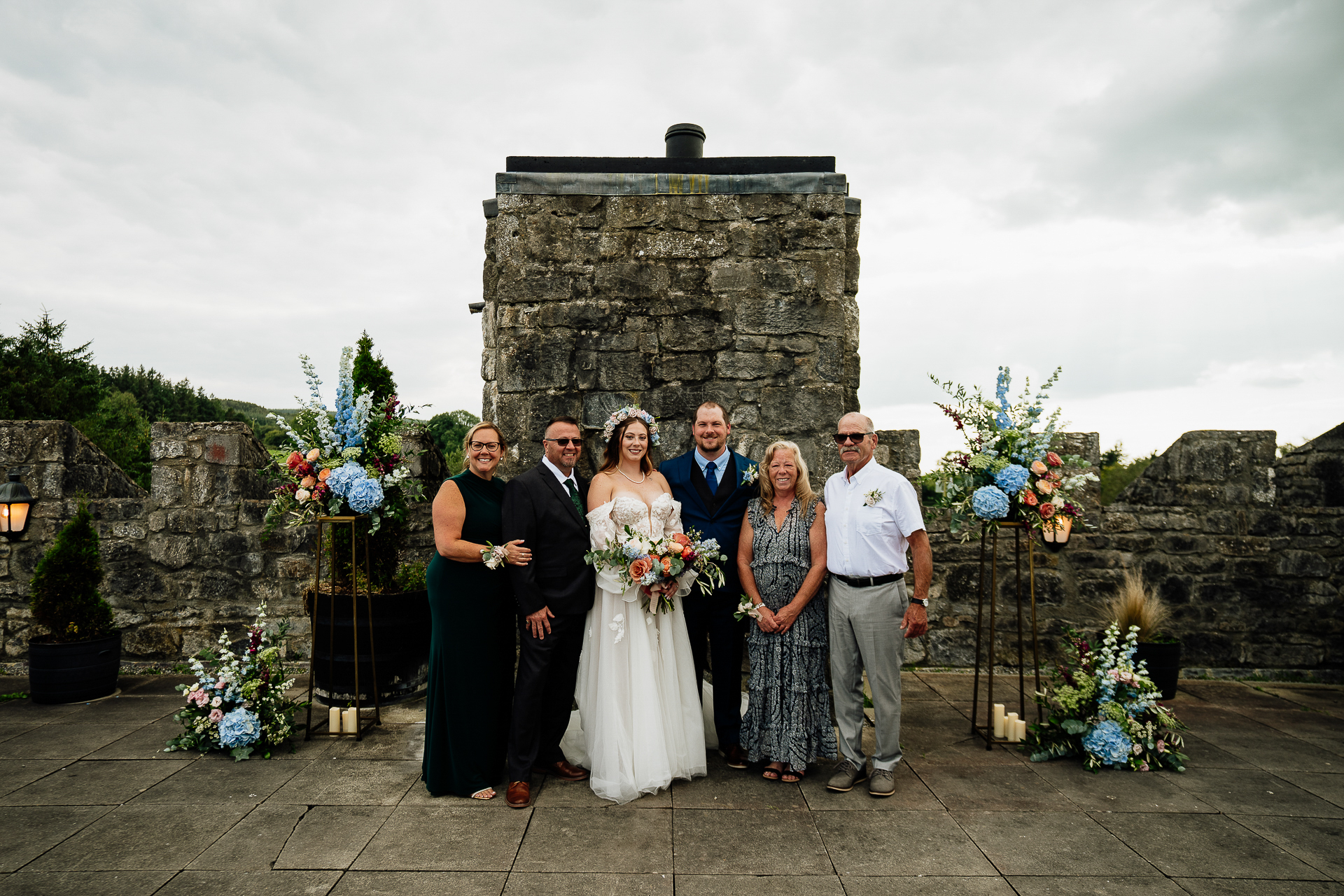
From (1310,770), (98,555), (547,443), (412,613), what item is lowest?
(1310,770)

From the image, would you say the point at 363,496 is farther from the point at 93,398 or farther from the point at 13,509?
the point at 93,398

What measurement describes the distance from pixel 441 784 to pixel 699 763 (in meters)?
1.29

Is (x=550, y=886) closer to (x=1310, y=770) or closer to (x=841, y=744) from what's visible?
(x=841, y=744)

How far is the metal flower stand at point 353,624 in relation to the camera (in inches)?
167

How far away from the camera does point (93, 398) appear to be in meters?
22.9

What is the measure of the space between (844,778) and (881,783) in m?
0.18

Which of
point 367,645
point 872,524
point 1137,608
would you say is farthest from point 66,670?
point 1137,608

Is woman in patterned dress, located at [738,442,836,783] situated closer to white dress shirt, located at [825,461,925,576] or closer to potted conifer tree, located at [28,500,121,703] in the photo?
white dress shirt, located at [825,461,925,576]

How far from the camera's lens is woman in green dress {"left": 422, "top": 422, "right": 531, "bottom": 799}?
3.48m

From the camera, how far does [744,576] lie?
12.3 ft

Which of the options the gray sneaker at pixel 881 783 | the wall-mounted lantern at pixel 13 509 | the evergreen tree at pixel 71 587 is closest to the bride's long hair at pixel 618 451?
the gray sneaker at pixel 881 783

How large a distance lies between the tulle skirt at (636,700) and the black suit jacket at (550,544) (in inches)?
6.9

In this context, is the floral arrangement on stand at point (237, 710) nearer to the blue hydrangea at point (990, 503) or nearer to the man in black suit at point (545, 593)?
the man in black suit at point (545, 593)

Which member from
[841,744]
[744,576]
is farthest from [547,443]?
[841,744]
